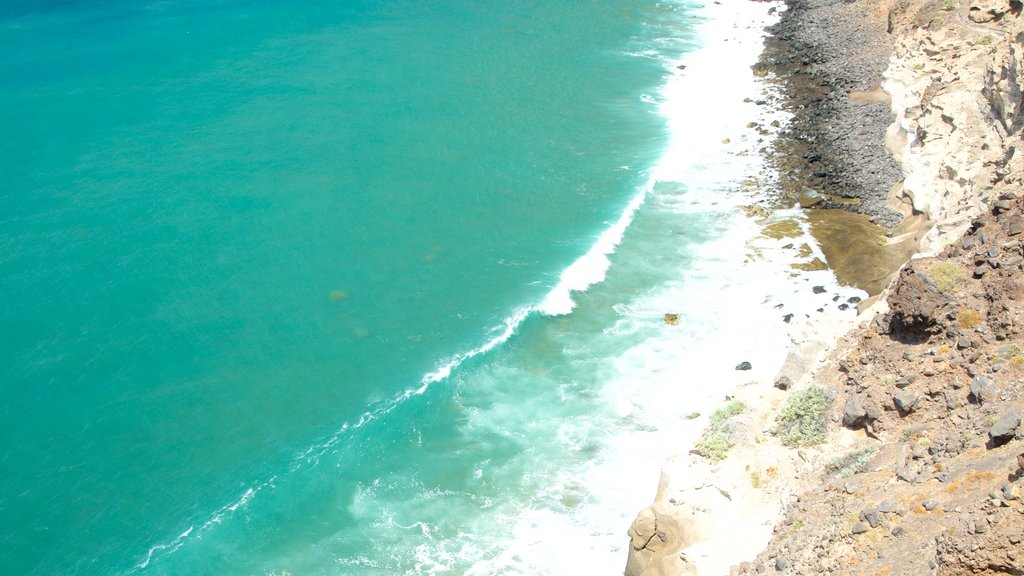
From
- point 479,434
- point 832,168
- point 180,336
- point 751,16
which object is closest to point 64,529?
point 180,336

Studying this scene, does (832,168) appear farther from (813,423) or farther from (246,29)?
(246,29)

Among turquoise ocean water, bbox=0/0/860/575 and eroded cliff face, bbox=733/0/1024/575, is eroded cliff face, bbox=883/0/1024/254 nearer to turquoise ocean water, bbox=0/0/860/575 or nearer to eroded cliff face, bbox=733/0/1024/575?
eroded cliff face, bbox=733/0/1024/575

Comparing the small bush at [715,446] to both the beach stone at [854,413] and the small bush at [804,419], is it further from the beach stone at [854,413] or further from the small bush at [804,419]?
the beach stone at [854,413]

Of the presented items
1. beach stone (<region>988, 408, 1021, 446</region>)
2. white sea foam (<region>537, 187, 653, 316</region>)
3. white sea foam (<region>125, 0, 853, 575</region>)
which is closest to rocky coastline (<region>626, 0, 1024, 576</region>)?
beach stone (<region>988, 408, 1021, 446</region>)

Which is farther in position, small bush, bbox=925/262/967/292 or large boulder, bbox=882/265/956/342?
small bush, bbox=925/262/967/292

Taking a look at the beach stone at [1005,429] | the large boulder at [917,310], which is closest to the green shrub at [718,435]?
the large boulder at [917,310]
